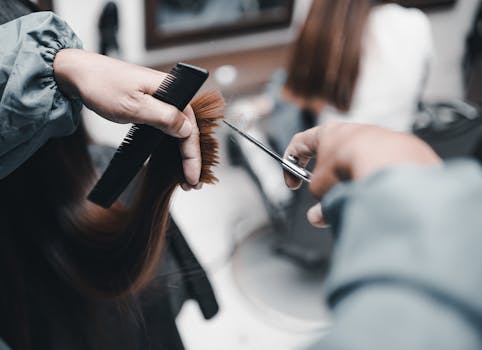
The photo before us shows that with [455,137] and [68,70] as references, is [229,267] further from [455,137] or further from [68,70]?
[68,70]

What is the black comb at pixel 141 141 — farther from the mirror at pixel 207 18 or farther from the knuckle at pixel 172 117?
the mirror at pixel 207 18

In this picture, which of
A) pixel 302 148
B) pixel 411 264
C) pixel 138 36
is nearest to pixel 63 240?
pixel 302 148

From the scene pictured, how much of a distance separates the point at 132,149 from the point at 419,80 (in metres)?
1.25

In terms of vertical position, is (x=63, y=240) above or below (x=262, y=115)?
above

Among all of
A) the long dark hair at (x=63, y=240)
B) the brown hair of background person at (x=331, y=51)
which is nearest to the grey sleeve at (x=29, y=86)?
the long dark hair at (x=63, y=240)

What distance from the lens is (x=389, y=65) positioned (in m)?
1.52

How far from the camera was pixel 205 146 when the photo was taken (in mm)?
627

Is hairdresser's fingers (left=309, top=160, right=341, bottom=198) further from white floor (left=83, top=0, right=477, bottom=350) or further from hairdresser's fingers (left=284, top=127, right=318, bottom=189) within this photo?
white floor (left=83, top=0, right=477, bottom=350)

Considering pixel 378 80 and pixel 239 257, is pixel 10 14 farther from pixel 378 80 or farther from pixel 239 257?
pixel 239 257

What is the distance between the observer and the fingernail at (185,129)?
1.93 feet

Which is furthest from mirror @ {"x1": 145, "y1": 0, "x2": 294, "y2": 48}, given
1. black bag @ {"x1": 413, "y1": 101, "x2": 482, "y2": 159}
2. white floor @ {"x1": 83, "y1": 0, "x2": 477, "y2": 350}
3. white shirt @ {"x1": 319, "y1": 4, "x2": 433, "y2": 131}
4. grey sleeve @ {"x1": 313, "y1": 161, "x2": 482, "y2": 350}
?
grey sleeve @ {"x1": 313, "y1": 161, "x2": 482, "y2": 350}

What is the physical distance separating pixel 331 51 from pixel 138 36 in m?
0.81

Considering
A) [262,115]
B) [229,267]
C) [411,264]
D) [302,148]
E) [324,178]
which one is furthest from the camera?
[229,267]

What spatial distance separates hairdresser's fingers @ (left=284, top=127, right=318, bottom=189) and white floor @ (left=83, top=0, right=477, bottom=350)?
834mm
